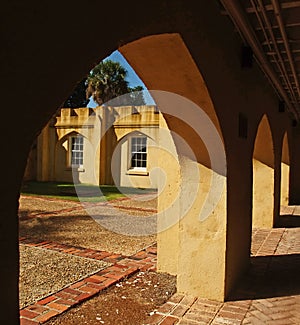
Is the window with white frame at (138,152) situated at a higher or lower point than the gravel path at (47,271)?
higher

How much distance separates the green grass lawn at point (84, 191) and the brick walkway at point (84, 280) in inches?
256

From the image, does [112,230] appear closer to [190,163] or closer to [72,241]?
[72,241]

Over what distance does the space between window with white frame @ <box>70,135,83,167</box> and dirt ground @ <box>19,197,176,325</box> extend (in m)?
5.95

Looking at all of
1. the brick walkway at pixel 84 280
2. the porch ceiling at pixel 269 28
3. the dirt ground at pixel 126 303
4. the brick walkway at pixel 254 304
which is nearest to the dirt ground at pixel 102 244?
the dirt ground at pixel 126 303

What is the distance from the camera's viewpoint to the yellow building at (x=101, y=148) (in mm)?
16266

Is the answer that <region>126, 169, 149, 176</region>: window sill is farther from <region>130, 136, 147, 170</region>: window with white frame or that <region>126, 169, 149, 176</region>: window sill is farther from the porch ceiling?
the porch ceiling

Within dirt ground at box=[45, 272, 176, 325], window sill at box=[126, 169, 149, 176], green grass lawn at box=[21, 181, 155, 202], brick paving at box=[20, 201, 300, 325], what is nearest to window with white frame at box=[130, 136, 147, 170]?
window sill at box=[126, 169, 149, 176]

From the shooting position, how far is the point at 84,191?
49.9ft

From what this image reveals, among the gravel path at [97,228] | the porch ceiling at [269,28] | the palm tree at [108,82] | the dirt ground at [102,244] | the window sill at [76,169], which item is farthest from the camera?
the palm tree at [108,82]

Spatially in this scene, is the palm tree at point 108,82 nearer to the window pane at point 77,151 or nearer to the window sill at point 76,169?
Answer: the window pane at point 77,151

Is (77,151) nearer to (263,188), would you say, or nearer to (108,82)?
(108,82)

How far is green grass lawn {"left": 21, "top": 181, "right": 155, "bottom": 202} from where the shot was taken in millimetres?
13312

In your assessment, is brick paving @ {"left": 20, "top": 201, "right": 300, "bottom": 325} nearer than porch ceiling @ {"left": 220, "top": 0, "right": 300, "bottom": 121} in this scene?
No

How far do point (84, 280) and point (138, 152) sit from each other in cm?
1243
